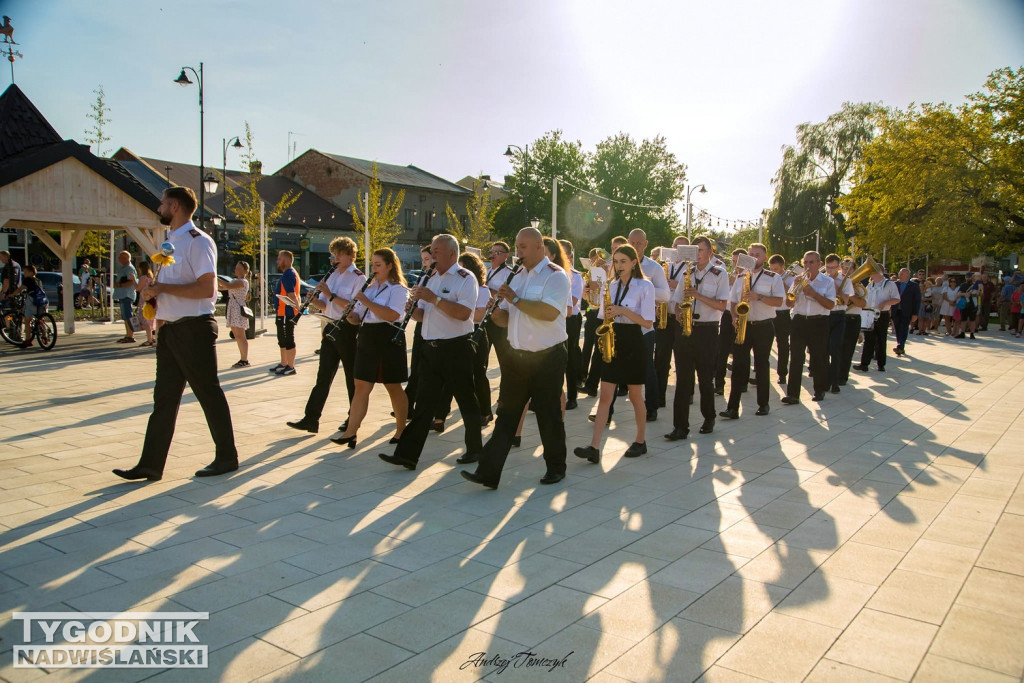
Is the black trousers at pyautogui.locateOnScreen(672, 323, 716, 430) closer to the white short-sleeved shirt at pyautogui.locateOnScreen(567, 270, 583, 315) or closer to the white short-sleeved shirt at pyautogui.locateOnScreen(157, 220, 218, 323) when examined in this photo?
the white short-sleeved shirt at pyautogui.locateOnScreen(567, 270, 583, 315)

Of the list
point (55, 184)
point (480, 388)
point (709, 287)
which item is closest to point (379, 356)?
point (480, 388)

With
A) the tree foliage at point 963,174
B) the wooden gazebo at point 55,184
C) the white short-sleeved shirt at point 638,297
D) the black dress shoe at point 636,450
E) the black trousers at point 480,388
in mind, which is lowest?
the black dress shoe at point 636,450

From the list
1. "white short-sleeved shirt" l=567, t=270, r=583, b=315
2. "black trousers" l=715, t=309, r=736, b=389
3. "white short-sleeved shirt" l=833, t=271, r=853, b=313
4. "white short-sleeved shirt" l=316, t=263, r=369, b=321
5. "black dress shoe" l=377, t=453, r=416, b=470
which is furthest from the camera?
"white short-sleeved shirt" l=833, t=271, r=853, b=313

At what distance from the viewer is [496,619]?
344cm

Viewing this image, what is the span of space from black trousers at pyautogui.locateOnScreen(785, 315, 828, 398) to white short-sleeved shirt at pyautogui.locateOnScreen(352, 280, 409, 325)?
585cm

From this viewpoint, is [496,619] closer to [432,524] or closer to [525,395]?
[432,524]

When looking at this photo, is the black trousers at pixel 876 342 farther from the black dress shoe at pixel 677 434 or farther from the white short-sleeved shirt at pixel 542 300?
the white short-sleeved shirt at pixel 542 300

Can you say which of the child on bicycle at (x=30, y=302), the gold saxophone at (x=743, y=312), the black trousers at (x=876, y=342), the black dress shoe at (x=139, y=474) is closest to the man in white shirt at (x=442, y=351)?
the black dress shoe at (x=139, y=474)

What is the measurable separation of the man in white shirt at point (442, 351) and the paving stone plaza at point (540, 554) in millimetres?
358

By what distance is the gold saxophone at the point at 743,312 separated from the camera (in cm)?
880

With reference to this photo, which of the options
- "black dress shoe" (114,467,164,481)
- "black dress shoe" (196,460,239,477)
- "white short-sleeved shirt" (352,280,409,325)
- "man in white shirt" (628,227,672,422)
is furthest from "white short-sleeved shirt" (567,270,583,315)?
"black dress shoe" (114,467,164,481)

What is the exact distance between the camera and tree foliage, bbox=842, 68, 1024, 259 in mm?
28797

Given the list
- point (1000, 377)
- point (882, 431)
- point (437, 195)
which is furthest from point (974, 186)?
point (437, 195)

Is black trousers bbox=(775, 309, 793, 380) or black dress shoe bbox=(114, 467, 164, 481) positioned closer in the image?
black dress shoe bbox=(114, 467, 164, 481)
